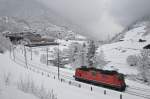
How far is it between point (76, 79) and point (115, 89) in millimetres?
9312

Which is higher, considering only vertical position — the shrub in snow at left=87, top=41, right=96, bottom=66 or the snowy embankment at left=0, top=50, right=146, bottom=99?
the shrub in snow at left=87, top=41, right=96, bottom=66

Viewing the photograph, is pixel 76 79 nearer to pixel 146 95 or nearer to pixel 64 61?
pixel 146 95

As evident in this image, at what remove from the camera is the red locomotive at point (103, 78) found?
30.2 metres

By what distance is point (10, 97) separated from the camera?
1005 cm

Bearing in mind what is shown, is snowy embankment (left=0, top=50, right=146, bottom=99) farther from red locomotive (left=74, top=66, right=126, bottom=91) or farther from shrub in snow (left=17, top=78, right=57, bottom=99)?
red locomotive (left=74, top=66, right=126, bottom=91)

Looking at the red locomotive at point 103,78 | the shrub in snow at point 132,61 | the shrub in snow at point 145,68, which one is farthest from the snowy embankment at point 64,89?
the shrub in snow at point 132,61

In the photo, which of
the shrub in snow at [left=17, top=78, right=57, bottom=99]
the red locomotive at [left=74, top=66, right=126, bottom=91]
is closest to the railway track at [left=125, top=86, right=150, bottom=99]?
the red locomotive at [left=74, top=66, right=126, bottom=91]

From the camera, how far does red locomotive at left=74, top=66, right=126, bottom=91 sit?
30234mm

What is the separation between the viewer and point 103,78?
3225 centimetres

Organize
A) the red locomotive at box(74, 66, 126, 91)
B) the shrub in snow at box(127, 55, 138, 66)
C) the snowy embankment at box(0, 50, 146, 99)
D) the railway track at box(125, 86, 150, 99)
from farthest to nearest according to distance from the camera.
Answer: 1. the shrub in snow at box(127, 55, 138, 66)
2. the red locomotive at box(74, 66, 126, 91)
3. the railway track at box(125, 86, 150, 99)
4. the snowy embankment at box(0, 50, 146, 99)

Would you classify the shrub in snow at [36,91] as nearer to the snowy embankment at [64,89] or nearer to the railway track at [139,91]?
the snowy embankment at [64,89]

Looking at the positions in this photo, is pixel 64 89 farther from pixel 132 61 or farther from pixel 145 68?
pixel 132 61

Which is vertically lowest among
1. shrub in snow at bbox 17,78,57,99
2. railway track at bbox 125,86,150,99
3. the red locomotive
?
railway track at bbox 125,86,150,99

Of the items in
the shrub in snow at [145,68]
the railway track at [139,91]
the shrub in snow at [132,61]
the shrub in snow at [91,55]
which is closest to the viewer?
the railway track at [139,91]
